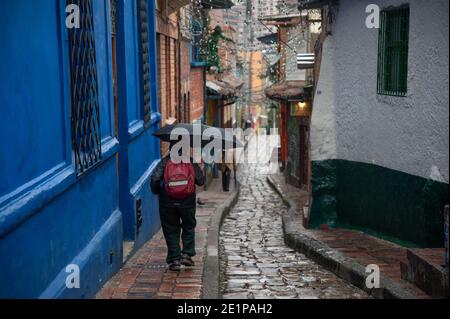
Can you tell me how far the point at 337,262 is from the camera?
9539 millimetres

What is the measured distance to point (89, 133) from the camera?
7871 mm

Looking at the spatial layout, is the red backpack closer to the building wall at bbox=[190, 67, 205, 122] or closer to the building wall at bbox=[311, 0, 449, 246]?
the building wall at bbox=[311, 0, 449, 246]

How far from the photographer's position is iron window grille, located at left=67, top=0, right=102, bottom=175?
7.18 m

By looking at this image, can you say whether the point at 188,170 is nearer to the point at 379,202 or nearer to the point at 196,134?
the point at 196,134

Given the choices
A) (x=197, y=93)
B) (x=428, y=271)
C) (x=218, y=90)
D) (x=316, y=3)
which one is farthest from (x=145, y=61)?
(x=218, y=90)

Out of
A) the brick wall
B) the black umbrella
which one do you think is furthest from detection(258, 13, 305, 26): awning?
the black umbrella

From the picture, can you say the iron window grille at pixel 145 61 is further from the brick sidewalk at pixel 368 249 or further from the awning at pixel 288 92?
the awning at pixel 288 92

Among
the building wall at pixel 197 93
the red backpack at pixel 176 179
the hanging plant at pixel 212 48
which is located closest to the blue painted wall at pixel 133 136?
the red backpack at pixel 176 179

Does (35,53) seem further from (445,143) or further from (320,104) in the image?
(320,104)

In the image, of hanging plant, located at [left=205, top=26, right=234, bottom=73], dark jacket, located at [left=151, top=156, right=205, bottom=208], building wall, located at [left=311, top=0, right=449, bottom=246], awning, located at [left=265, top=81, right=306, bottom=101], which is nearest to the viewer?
dark jacket, located at [left=151, top=156, right=205, bottom=208]

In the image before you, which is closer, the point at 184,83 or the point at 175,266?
the point at 175,266

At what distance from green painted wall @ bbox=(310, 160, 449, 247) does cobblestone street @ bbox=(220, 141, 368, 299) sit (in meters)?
1.18

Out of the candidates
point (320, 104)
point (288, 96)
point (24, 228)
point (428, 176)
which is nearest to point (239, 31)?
point (288, 96)

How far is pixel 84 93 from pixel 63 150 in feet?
3.74
